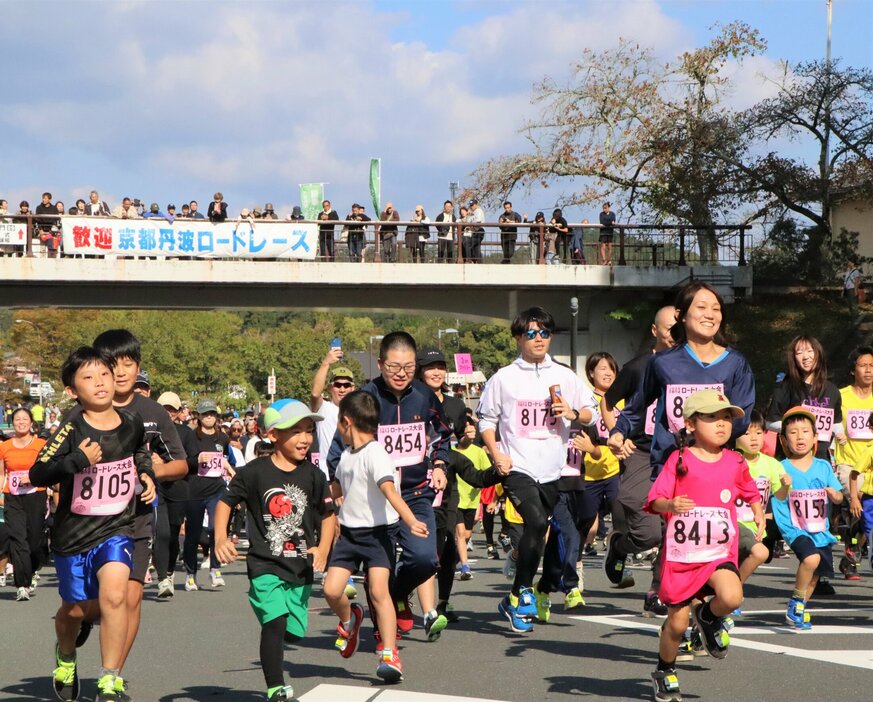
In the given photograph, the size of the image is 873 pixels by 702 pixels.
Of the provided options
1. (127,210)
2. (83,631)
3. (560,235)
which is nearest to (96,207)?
(127,210)

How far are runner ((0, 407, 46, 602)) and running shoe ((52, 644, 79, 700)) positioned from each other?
749 centimetres

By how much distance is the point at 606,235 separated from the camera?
40906 mm

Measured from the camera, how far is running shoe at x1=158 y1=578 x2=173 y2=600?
13570mm

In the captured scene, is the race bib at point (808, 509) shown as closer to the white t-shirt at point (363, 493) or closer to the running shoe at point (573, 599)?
the running shoe at point (573, 599)

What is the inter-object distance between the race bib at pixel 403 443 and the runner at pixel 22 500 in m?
6.47

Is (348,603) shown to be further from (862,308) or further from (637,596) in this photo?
(862,308)

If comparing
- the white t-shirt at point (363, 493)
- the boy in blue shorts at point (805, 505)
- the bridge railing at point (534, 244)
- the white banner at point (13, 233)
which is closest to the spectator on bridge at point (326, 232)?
the bridge railing at point (534, 244)

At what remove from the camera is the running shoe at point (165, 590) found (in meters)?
13.6

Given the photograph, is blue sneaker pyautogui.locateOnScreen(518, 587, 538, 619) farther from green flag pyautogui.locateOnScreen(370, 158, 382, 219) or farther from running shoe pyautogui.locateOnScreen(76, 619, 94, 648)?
green flag pyautogui.locateOnScreen(370, 158, 382, 219)

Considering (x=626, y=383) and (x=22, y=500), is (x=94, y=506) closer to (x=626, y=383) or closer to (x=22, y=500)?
(x=626, y=383)

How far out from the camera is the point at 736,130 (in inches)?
1601

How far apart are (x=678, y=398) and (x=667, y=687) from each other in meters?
1.68

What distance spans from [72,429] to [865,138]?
1459 inches

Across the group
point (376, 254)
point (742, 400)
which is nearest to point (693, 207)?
point (376, 254)
